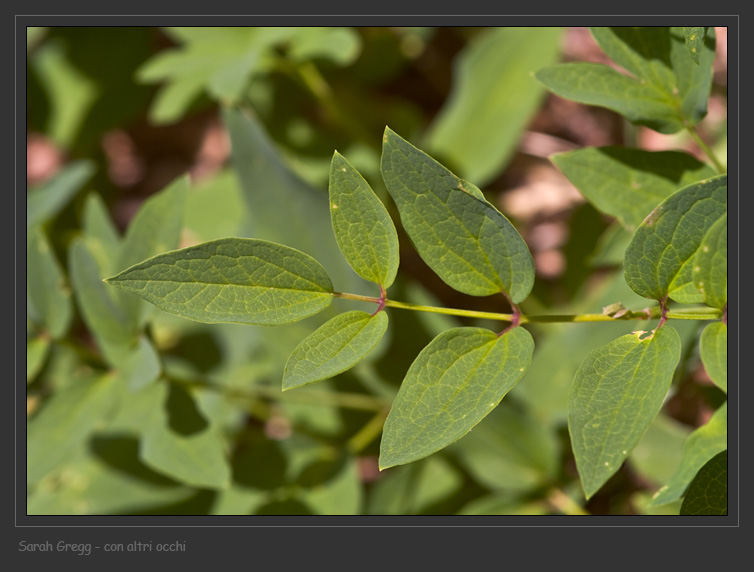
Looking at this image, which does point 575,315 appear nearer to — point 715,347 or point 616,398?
point 616,398

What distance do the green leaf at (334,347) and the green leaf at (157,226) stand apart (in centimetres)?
52

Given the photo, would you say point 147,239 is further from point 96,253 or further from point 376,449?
point 376,449

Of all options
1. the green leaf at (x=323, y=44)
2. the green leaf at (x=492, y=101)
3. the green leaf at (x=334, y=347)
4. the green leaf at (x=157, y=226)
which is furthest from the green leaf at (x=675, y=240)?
the green leaf at (x=492, y=101)

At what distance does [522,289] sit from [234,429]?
1149 mm

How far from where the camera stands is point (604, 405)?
0.90m

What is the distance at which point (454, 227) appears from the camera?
37.6 inches

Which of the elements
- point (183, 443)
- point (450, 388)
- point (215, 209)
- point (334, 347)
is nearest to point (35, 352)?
point (183, 443)

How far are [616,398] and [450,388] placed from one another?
0.22 m

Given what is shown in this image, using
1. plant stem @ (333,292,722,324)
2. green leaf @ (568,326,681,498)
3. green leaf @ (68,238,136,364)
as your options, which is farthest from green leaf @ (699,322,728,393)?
green leaf @ (68,238,136,364)

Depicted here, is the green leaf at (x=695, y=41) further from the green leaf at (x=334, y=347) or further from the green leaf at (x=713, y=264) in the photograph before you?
the green leaf at (x=334, y=347)

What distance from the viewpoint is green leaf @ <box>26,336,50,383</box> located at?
1524 millimetres

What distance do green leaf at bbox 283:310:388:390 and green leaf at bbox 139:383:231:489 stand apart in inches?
21.4

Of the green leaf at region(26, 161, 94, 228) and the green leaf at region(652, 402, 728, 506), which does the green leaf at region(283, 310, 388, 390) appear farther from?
the green leaf at region(26, 161, 94, 228)

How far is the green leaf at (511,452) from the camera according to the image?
1654 millimetres
